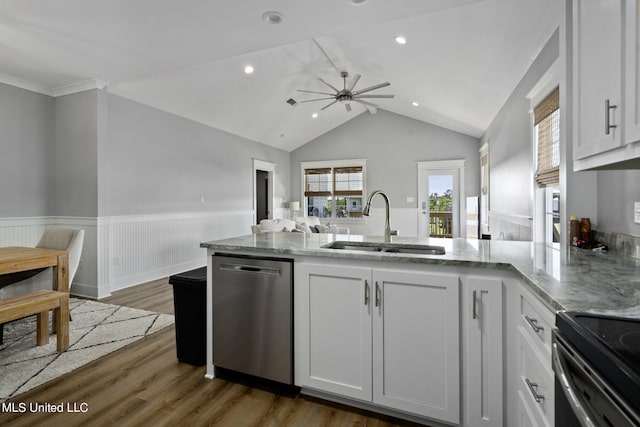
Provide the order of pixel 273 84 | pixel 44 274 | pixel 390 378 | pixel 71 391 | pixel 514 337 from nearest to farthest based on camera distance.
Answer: pixel 514 337, pixel 390 378, pixel 71 391, pixel 44 274, pixel 273 84

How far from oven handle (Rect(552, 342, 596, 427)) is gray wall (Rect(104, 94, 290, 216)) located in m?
4.62

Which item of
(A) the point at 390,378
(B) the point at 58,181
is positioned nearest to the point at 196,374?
(A) the point at 390,378

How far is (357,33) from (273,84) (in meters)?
1.90

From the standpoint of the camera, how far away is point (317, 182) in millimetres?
8867

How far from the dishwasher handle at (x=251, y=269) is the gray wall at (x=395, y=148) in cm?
652

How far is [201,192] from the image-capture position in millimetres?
5832

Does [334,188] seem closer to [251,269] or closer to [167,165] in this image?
[167,165]

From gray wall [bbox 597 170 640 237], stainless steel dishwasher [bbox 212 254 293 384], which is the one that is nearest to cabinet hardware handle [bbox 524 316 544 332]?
gray wall [bbox 597 170 640 237]

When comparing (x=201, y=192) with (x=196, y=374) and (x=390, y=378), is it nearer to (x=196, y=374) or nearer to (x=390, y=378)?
(x=196, y=374)

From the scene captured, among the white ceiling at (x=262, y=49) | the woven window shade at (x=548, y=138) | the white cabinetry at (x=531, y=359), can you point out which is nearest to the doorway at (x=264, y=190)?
the white ceiling at (x=262, y=49)

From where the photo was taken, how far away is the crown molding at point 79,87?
3857 mm

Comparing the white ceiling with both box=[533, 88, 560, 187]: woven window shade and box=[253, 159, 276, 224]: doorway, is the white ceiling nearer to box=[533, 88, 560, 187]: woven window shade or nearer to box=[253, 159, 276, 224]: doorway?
box=[533, 88, 560, 187]: woven window shade

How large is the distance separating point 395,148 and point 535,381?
7.32m

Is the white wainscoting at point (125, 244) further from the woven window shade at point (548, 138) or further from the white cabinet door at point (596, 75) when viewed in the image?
the woven window shade at point (548, 138)
